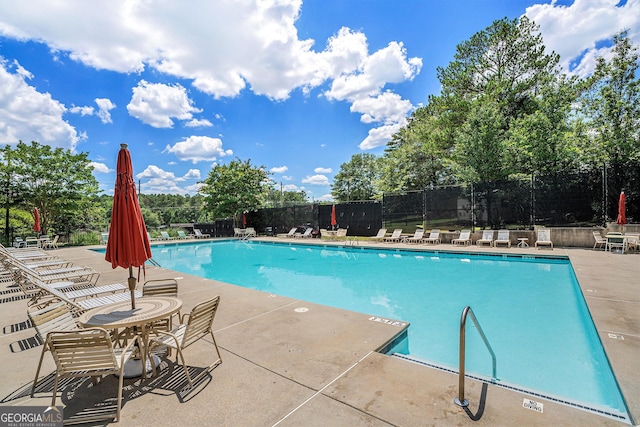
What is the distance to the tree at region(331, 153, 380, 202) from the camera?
40188 millimetres

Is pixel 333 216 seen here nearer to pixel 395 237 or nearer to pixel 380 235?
pixel 380 235

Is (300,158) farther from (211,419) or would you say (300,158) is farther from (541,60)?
(211,419)

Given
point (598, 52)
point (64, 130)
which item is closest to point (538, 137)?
point (598, 52)

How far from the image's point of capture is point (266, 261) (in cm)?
1234

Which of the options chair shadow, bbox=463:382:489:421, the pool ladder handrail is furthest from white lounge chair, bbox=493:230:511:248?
chair shadow, bbox=463:382:489:421

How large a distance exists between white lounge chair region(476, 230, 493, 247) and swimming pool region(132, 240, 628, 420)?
5.07 feet

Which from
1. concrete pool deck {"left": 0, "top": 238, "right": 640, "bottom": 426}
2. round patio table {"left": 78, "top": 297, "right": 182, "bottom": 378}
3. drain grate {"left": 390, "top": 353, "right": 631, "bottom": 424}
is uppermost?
round patio table {"left": 78, "top": 297, "right": 182, "bottom": 378}

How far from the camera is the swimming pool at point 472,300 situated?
342 cm

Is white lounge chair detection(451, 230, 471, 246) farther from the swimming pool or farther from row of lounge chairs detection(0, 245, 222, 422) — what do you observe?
row of lounge chairs detection(0, 245, 222, 422)

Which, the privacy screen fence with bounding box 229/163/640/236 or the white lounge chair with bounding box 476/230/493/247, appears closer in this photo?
the privacy screen fence with bounding box 229/163/640/236

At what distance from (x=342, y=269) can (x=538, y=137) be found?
11.5 m

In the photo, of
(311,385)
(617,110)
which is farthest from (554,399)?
(617,110)

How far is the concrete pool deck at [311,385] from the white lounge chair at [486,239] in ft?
26.5

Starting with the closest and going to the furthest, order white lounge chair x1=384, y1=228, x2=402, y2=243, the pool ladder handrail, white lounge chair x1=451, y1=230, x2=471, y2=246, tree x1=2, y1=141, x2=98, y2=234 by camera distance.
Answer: white lounge chair x1=451, y1=230, x2=471, y2=246, the pool ladder handrail, white lounge chair x1=384, y1=228, x2=402, y2=243, tree x1=2, y1=141, x2=98, y2=234
